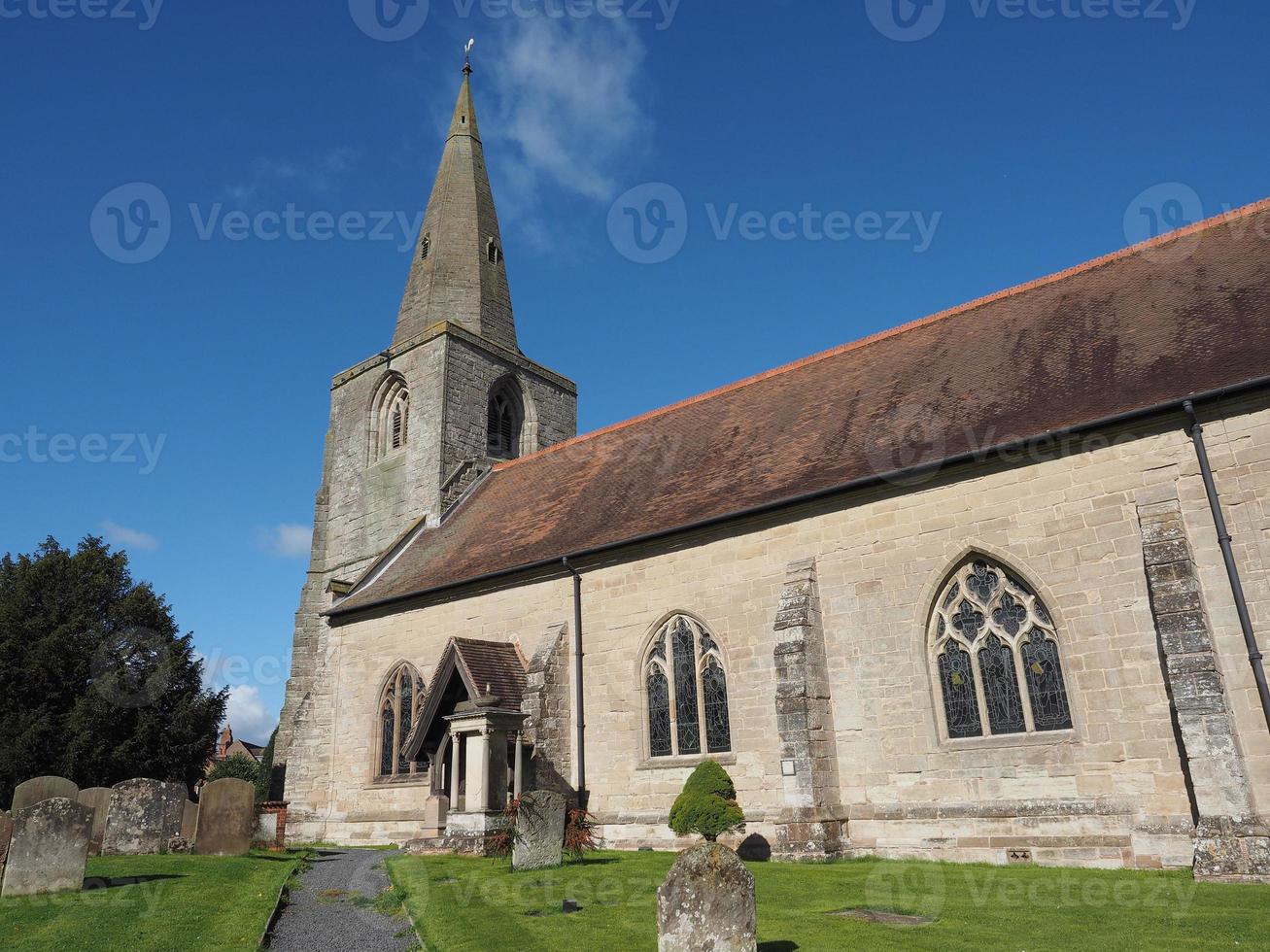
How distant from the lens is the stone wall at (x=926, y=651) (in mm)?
11789

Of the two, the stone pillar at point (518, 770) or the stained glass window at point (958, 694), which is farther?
the stone pillar at point (518, 770)

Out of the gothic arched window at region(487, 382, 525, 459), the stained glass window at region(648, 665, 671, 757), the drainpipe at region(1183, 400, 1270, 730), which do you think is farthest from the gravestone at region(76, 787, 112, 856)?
the drainpipe at region(1183, 400, 1270, 730)

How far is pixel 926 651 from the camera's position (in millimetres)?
14031

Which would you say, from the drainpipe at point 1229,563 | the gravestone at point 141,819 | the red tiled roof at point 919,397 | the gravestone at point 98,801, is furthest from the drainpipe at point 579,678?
the drainpipe at point 1229,563

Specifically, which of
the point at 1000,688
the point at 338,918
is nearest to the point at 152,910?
the point at 338,918

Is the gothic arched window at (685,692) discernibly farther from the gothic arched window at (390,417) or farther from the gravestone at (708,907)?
the gothic arched window at (390,417)

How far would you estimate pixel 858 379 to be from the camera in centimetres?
1914

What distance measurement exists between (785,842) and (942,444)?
22.5ft

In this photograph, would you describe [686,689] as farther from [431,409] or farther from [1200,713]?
[431,409]

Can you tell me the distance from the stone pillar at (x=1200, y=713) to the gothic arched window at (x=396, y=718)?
1527 cm

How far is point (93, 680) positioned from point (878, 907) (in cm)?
2950

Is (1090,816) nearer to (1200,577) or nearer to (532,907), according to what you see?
(1200,577)

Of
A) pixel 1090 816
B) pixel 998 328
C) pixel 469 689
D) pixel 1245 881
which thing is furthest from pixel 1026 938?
pixel 998 328

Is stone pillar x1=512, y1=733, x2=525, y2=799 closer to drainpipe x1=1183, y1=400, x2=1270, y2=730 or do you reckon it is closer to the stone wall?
the stone wall
